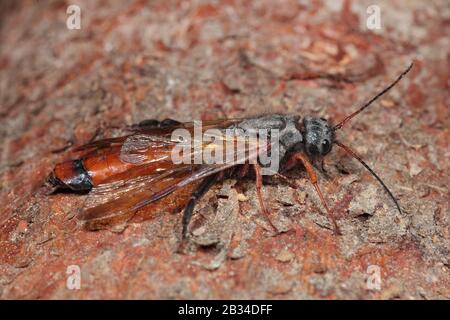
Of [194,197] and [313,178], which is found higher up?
[313,178]

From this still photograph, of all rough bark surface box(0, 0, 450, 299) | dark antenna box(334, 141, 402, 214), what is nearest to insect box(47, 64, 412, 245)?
dark antenna box(334, 141, 402, 214)

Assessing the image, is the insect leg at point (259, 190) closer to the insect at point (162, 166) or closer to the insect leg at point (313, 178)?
the insect at point (162, 166)

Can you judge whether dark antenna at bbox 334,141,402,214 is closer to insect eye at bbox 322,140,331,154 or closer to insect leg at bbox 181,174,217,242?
insect eye at bbox 322,140,331,154

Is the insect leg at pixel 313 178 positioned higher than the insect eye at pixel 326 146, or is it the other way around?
the insect eye at pixel 326 146

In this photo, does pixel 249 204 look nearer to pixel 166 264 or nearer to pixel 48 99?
pixel 166 264

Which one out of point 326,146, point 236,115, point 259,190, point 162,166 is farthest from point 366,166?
point 162,166

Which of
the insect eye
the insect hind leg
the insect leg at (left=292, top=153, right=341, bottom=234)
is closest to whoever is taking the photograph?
the insect hind leg

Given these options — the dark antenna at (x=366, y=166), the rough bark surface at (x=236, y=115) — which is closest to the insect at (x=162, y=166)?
the dark antenna at (x=366, y=166)

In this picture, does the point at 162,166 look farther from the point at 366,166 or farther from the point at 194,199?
the point at 366,166
